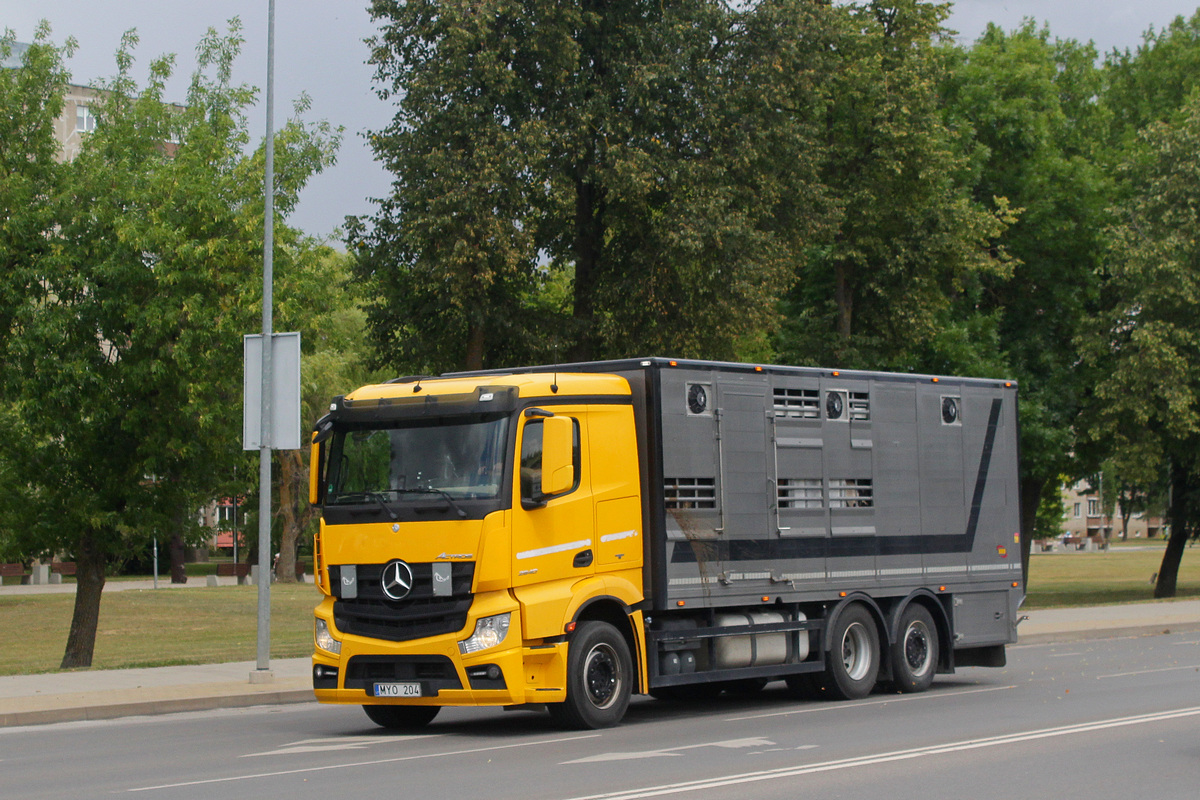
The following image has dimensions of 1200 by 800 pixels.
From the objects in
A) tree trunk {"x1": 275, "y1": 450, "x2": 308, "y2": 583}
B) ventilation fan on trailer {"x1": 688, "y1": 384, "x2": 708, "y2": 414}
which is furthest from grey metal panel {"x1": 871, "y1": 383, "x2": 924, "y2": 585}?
tree trunk {"x1": 275, "y1": 450, "x2": 308, "y2": 583}

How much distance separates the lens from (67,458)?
73.6 feet

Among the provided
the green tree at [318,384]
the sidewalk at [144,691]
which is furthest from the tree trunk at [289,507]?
the sidewalk at [144,691]

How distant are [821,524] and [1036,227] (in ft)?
88.5

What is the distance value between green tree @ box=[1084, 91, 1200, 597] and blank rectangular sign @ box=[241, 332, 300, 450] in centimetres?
2439

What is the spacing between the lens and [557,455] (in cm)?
1242

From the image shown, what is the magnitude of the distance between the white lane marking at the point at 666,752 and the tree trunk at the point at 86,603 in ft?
49.5

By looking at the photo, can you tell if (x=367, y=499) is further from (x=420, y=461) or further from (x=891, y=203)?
(x=891, y=203)

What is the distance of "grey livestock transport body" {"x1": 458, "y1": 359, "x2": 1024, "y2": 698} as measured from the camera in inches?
531

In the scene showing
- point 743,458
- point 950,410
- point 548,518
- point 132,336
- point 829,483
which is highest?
point 132,336

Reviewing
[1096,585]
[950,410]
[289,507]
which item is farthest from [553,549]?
[289,507]

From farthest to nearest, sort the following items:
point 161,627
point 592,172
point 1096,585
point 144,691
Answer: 1. point 1096,585
2. point 161,627
3. point 592,172
4. point 144,691

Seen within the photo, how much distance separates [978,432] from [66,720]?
447 inches

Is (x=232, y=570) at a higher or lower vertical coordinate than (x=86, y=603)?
lower

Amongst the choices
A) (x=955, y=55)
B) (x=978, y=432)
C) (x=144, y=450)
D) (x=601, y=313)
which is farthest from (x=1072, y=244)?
(x=144, y=450)
